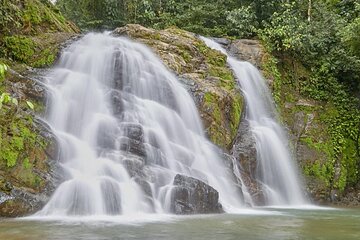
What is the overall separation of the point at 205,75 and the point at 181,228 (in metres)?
7.66

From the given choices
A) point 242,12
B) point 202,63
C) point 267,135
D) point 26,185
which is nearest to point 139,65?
point 202,63

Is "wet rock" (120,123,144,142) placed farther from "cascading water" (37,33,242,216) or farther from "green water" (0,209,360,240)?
"green water" (0,209,360,240)

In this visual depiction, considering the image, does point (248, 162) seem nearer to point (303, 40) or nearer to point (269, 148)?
point (269, 148)

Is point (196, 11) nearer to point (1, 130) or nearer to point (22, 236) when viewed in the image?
point (1, 130)

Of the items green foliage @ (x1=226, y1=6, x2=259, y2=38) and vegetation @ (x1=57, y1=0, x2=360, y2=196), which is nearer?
vegetation @ (x1=57, y1=0, x2=360, y2=196)

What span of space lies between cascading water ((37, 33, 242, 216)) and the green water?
880 millimetres

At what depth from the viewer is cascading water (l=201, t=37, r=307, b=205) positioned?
12109 millimetres

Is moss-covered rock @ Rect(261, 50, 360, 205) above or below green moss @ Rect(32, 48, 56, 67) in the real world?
below

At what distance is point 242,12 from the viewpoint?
19672 millimetres

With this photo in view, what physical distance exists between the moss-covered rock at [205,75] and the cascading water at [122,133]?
407 millimetres

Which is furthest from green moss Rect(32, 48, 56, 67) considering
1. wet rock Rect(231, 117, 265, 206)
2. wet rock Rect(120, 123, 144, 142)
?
wet rock Rect(231, 117, 265, 206)

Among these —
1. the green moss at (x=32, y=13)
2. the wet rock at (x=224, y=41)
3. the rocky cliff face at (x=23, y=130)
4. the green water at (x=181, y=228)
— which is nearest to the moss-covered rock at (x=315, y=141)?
the wet rock at (x=224, y=41)

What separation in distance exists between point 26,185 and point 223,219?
3540 millimetres

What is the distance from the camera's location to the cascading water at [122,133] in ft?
26.4
